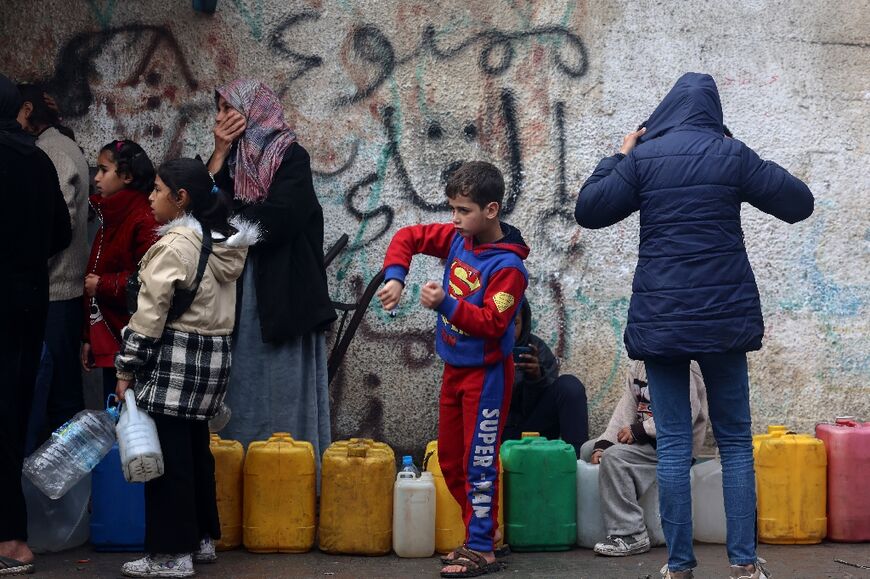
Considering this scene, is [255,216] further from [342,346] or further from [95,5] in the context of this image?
[95,5]

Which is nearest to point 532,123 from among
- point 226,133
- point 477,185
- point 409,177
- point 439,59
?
point 439,59

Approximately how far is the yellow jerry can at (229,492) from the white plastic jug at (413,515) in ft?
2.25

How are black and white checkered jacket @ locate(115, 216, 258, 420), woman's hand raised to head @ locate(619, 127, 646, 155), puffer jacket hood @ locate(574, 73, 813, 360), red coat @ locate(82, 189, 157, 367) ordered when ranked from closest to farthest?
puffer jacket hood @ locate(574, 73, 813, 360) → woman's hand raised to head @ locate(619, 127, 646, 155) → black and white checkered jacket @ locate(115, 216, 258, 420) → red coat @ locate(82, 189, 157, 367)

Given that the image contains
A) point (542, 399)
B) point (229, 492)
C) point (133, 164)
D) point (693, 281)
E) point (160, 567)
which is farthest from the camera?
point (542, 399)

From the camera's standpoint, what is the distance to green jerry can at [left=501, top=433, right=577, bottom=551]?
525 centimetres

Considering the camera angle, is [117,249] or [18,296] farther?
[117,249]

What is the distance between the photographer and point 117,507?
5191mm

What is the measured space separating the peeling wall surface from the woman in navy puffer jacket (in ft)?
7.45

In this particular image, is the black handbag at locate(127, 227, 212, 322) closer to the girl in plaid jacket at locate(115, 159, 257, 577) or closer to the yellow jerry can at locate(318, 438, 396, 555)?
the girl in plaid jacket at locate(115, 159, 257, 577)

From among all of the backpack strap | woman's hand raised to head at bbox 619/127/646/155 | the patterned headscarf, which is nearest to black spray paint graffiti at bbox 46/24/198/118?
the patterned headscarf

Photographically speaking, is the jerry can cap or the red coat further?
the red coat

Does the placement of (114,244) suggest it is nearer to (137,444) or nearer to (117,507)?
(117,507)

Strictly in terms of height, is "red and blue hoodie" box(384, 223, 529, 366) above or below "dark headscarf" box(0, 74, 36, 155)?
below

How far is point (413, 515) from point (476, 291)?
103 centimetres
